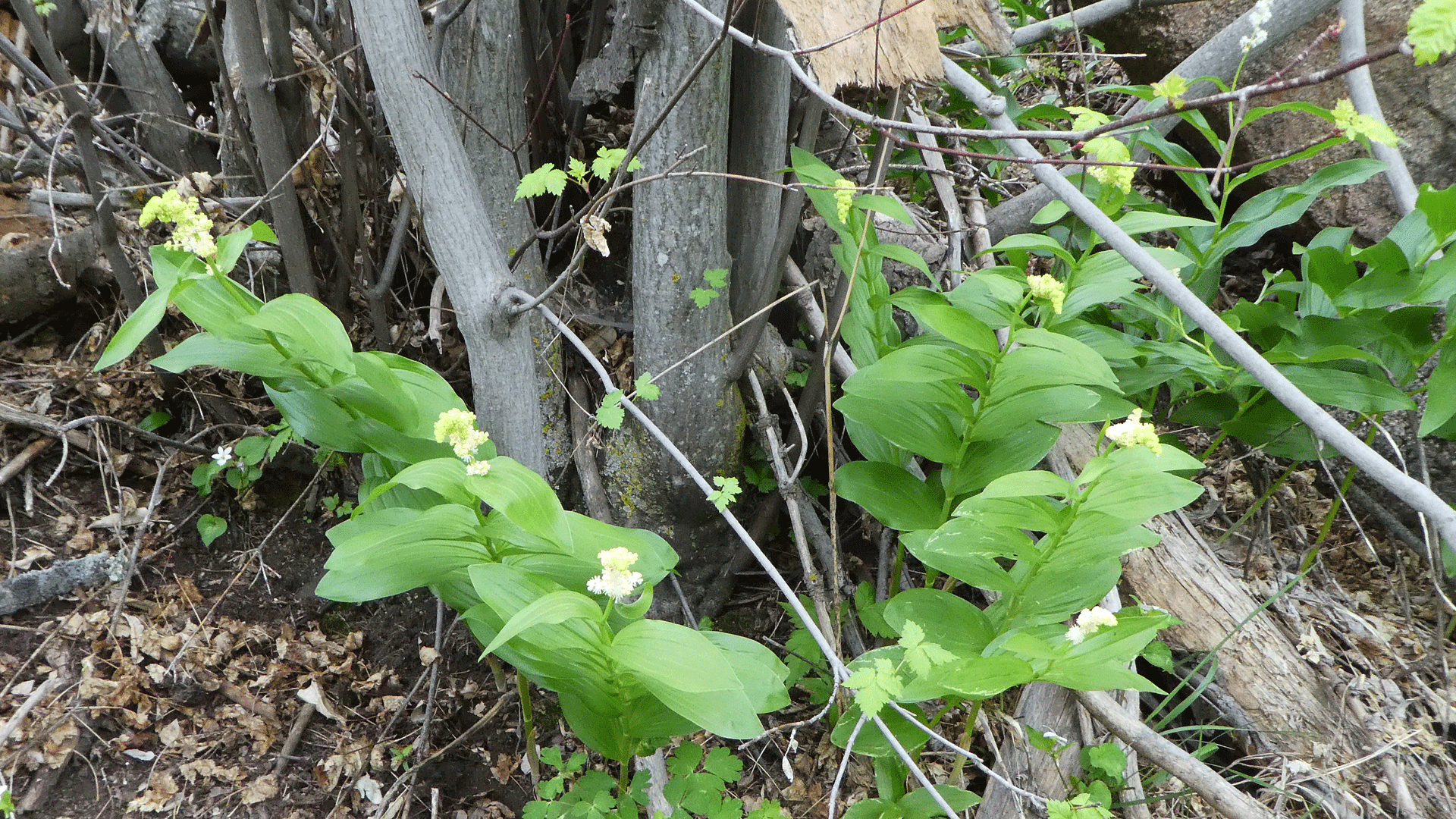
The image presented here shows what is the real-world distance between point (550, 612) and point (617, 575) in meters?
0.10

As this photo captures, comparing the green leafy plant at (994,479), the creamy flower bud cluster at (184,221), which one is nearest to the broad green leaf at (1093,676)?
the green leafy plant at (994,479)

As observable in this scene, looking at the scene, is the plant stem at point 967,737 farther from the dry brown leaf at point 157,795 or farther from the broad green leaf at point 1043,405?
the dry brown leaf at point 157,795

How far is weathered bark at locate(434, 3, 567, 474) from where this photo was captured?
1.71 m

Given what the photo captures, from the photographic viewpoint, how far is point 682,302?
1790mm

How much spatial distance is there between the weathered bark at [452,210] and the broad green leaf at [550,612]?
0.65m

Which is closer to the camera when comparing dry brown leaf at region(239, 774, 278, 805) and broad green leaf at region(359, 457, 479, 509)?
broad green leaf at region(359, 457, 479, 509)

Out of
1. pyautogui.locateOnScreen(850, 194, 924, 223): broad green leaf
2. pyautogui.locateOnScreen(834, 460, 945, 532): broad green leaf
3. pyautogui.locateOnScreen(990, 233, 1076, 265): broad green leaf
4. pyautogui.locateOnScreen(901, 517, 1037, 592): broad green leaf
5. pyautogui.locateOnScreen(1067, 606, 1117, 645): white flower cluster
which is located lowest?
pyautogui.locateOnScreen(834, 460, 945, 532): broad green leaf

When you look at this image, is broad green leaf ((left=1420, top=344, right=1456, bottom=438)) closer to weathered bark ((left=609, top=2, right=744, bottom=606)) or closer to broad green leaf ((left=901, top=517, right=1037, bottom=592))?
broad green leaf ((left=901, top=517, right=1037, bottom=592))

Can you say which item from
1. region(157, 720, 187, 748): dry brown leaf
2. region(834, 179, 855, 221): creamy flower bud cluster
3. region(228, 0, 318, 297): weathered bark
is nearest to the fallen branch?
region(157, 720, 187, 748): dry brown leaf

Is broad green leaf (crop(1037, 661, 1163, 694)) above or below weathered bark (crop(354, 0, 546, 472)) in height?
below

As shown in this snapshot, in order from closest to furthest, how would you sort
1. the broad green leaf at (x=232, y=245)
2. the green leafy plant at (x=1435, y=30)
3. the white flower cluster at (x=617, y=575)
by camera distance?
the green leafy plant at (x=1435, y=30), the white flower cluster at (x=617, y=575), the broad green leaf at (x=232, y=245)

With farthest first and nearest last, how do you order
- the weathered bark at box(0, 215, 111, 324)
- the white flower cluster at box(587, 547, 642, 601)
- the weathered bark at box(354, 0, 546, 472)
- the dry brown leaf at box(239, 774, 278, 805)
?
the weathered bark at box(0, 215, 111, 324) < the dry brown leaf at box(239, 774, 278, 805) < the weathered bark at box(354, 0, 546, 472) < the white flower cluster at box(587, 547, 642, 601)

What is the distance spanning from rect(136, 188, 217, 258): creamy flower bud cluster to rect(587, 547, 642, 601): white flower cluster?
0.81m

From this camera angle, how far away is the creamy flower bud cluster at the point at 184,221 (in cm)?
119
